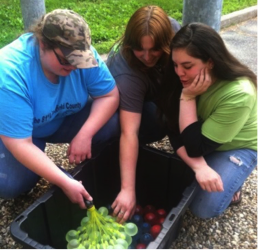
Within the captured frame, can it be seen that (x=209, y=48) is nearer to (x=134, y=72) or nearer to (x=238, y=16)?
(x=134, y=72)

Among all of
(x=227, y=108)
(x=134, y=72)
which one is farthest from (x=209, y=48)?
(x=134, y=72)

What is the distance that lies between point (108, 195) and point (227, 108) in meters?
0.86

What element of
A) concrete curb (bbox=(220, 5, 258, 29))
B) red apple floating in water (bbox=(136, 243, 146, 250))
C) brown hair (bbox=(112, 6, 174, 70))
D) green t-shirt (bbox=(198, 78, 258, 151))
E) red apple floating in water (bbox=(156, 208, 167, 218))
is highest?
brown hair (bbox=(112, 6, 174, 70))

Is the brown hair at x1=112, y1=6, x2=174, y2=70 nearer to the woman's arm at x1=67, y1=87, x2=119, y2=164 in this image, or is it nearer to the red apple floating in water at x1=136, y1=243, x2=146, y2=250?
the woman's arm at x1=67, y1=87, x2=119, y2=164

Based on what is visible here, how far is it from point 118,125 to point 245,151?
25.3 inches

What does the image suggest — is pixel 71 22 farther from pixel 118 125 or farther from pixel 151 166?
pixel 151 166

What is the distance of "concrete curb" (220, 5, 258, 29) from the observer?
15.3 feet

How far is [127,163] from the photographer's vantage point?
5.47 feet

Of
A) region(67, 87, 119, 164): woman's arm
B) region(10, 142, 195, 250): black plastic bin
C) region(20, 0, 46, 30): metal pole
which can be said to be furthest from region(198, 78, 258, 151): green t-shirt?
region(20, 0, 46, 30): metal pole

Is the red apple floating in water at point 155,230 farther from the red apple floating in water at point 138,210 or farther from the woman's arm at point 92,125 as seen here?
the woman's arm at point 92,125

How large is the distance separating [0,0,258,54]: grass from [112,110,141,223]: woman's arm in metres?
1.88

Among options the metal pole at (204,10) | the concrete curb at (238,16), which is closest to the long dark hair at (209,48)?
the metal pole at (204,10)

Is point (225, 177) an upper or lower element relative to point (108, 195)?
upper

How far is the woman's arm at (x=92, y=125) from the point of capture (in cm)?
169
